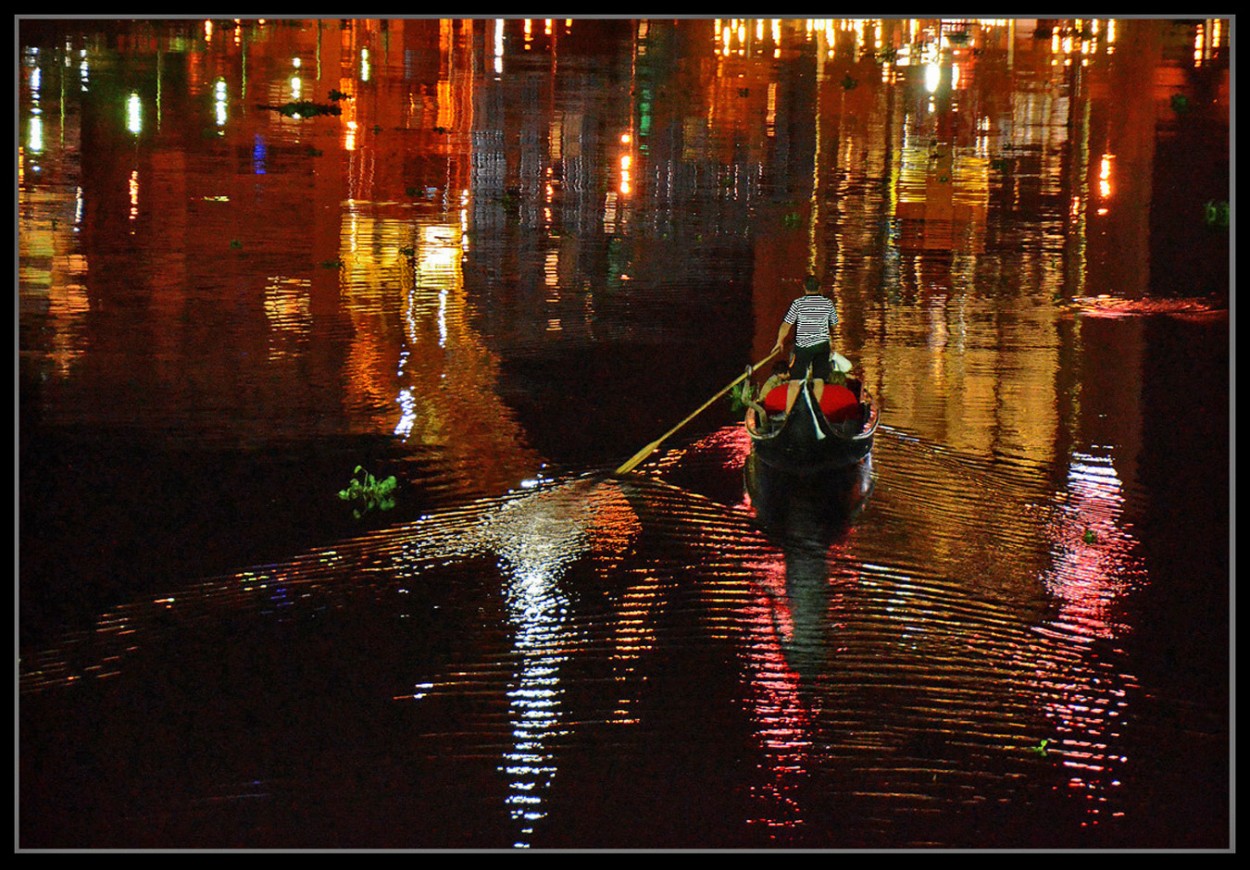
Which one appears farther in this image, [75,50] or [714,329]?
[75,50]

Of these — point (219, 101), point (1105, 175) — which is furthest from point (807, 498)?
point (219, 101)

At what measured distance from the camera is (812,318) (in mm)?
7484

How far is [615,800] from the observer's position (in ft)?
16.5

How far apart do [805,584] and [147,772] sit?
2731 mm

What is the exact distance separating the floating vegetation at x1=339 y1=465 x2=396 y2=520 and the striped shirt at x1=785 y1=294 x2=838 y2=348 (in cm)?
219

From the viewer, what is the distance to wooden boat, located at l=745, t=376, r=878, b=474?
7.04 meters

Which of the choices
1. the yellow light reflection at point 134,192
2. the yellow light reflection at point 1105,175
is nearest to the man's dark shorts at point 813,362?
the yellow light reflection at point 1105,175

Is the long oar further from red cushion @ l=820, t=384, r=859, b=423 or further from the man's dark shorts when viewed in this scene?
red cushion @ l=820, t=384, r=859, b=423

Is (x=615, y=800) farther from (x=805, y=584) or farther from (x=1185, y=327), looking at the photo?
(x=1185, y=327)

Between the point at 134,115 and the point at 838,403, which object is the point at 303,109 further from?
the point at 838,403

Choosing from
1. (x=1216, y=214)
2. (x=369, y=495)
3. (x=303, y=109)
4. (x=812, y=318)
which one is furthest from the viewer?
(x=303, y=109)

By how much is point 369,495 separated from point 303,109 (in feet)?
24.8

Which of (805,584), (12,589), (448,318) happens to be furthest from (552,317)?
(12,589)

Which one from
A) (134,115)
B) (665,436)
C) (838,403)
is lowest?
Result: (665,436)
